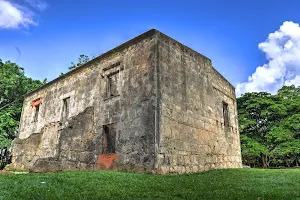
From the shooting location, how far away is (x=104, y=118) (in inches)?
463

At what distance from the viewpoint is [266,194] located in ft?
19.4

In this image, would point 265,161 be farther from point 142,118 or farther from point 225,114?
point 142,118

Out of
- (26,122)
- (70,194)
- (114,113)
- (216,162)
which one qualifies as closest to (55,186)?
(70,194)

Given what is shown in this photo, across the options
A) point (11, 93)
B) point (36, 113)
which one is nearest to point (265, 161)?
point (36, 113)

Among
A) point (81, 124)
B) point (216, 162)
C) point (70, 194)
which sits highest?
point (81, 124)

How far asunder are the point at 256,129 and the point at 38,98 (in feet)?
56.5

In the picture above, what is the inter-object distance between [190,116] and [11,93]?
54.1 ft

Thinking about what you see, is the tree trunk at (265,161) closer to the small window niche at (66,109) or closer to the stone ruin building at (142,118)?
the stone ruin building at (142,118)

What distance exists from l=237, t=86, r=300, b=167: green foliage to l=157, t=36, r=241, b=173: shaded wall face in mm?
6692

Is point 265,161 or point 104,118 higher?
point 104,118

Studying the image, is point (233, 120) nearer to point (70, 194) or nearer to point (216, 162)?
point (216, 162)

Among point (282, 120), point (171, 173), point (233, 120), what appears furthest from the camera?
point (282, 120)

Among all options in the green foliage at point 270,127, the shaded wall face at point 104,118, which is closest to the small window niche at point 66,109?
the shaded wall face at point 104,118

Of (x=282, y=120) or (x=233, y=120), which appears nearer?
(x=233, y=120)
